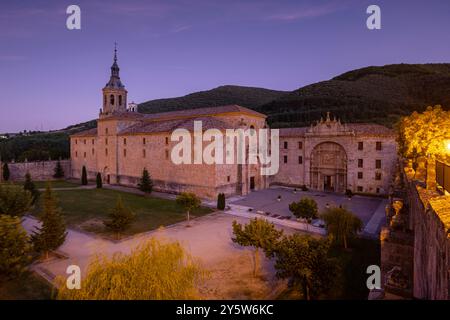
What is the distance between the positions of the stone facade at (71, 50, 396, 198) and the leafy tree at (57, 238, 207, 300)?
21.6 meters

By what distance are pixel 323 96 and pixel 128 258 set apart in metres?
79.4

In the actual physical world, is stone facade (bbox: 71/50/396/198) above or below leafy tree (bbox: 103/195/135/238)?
above

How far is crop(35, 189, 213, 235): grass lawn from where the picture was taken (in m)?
20.4

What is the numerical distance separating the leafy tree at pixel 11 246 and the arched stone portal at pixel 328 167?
31.3 m

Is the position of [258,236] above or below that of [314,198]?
above

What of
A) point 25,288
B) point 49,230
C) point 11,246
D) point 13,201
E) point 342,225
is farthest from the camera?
point 342,225

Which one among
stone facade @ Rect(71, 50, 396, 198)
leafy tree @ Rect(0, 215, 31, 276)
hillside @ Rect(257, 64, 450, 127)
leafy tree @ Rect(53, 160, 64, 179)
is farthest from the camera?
hillside @ Rect(257, 64, 450, 127)

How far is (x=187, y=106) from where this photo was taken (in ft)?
357

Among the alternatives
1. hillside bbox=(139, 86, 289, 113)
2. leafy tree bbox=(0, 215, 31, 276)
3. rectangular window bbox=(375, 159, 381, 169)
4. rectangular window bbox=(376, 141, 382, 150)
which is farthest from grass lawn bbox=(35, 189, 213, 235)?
hillside bbox=(139, 86, 289, 113)

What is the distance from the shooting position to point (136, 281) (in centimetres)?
667

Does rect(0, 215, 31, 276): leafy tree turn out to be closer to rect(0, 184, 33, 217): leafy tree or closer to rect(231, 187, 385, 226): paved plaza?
rect(0, 184, 33, 217): leafy tree

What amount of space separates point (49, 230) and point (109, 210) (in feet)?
33.4

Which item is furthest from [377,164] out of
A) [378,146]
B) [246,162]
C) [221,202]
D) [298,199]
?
[221,202]

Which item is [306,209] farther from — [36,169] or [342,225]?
[36,169]
